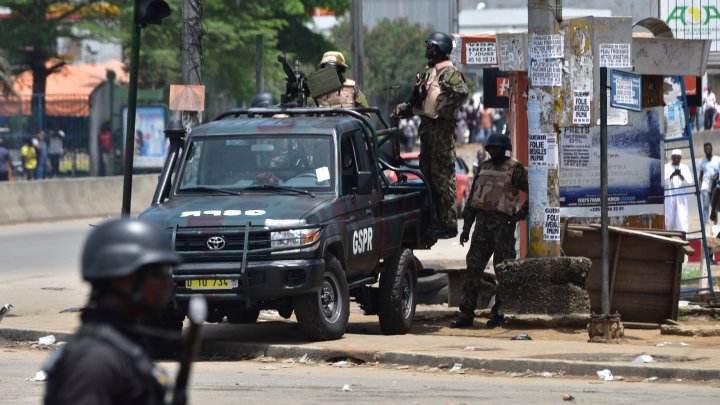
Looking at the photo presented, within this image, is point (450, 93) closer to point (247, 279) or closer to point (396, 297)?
point (396, 297)

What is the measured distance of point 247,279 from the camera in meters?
11.3

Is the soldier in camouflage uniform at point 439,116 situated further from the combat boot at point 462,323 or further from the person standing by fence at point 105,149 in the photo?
the person standing by fence at point 105,149

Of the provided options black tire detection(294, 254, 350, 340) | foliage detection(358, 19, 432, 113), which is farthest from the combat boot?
foliage detection(358, 19, 432, 113)

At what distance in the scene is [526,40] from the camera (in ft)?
45.4

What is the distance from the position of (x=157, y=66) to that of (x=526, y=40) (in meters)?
36.6

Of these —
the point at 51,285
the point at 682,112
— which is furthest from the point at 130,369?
the point at 51,285

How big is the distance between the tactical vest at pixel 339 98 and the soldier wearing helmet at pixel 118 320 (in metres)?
11.1

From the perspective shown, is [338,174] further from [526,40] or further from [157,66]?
[157,66]

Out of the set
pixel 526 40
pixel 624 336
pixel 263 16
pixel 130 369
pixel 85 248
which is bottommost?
pixel 624 336

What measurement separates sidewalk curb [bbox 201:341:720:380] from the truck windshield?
4.71ft

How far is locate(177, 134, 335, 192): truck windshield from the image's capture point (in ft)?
40.8

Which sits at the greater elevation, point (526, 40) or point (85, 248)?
point (526, 40)

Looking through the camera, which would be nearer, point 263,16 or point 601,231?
point 601,231

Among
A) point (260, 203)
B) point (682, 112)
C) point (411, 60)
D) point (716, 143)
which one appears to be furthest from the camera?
point (411, 60)
